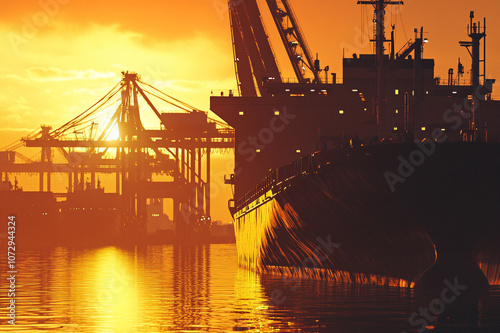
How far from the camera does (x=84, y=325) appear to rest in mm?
16859

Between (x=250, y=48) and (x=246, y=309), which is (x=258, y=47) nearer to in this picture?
(x=250, y=48)

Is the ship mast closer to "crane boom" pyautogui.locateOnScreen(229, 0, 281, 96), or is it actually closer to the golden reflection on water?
the golden reflection on water

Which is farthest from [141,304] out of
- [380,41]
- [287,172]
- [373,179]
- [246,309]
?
[380,41]

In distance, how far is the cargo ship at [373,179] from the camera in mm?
22469

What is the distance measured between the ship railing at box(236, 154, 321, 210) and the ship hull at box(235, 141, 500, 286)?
0.07m

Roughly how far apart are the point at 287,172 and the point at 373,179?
6.54 meters

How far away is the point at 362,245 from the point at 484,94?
853 inches

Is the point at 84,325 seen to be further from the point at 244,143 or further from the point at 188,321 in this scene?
the point at 244,143

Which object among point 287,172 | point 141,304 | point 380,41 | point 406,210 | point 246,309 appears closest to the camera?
point 246,309

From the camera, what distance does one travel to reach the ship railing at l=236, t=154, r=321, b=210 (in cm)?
2627

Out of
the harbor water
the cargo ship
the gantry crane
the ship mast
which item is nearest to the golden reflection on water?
the harbor water

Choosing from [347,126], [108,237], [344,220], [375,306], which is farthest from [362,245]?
[108,237]

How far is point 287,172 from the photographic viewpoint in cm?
2970

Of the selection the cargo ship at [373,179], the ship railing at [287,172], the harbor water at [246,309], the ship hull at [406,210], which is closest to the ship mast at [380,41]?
the cargo ship at [373,179]
